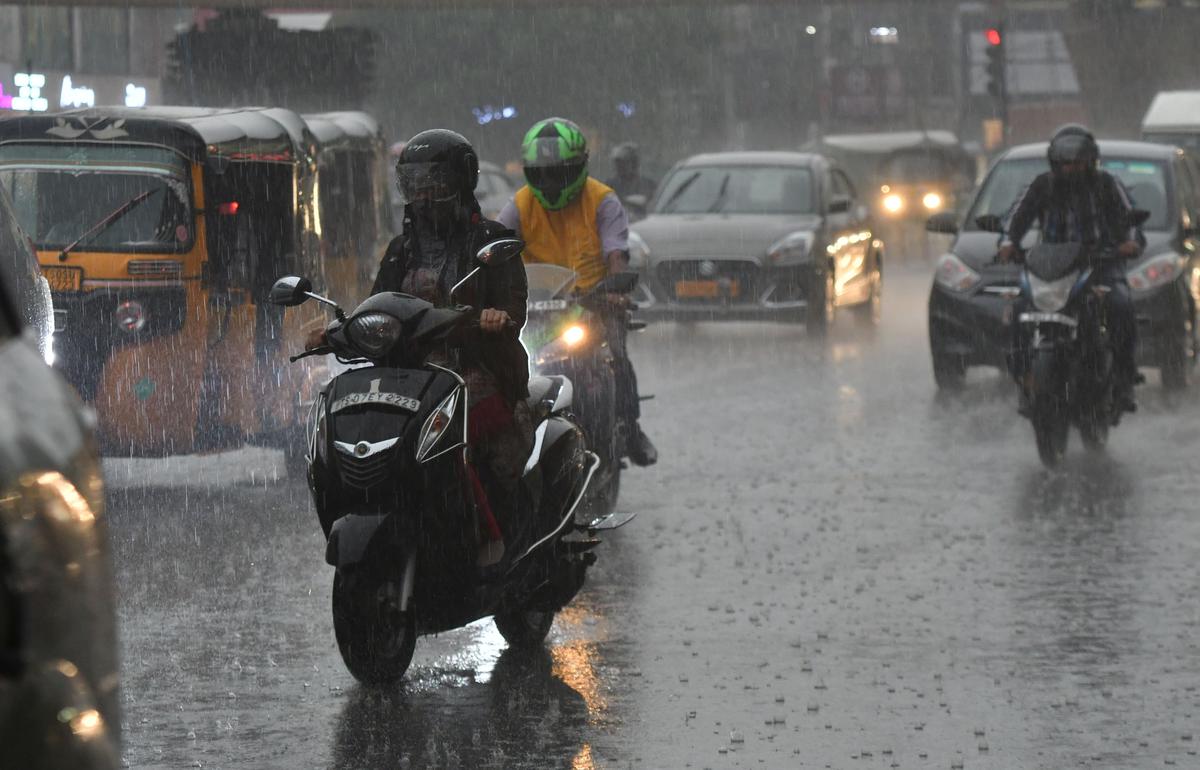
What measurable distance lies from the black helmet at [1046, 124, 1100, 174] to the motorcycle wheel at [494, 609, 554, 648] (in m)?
6.25

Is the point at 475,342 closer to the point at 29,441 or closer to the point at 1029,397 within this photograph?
the point at 29,441

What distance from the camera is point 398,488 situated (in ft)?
21.9

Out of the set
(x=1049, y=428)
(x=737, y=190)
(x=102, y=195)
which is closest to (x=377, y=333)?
(x=102, y=195)

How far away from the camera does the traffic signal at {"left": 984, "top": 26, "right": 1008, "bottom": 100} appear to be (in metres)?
50.3

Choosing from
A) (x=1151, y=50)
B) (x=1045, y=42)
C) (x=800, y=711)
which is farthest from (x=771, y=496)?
(x=1045, y=42)

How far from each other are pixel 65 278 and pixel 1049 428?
503 cm

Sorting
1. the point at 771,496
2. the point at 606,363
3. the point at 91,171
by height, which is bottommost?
the point at 771,496

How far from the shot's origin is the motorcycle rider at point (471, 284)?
24.0 ft

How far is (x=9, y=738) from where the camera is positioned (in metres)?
2.67

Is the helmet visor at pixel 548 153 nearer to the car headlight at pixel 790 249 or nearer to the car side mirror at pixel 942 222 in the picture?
the car side mirror at pixel 942 222

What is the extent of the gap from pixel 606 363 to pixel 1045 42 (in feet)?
239

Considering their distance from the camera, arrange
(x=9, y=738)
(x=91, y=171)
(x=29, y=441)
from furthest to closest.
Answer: (x=91, y=171) < (x=29, y=441) < (x=9, y=738)

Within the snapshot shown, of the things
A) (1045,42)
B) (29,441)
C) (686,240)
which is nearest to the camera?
(29,441)

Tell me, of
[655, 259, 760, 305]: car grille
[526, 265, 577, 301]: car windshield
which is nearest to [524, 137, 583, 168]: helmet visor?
[526, 265, 577, 301]: car windshield
